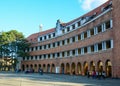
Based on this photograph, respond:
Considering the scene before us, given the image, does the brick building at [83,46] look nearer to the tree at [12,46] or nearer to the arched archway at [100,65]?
the arched archway at [100,65]

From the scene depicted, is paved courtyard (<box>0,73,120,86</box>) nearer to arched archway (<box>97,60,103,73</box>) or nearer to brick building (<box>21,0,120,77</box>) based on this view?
brick building (<box>21,0,120,77</box>)

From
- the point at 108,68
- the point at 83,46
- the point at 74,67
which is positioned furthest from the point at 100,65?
the point at 74,67

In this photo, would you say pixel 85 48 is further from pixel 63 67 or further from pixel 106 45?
pixel 63 67

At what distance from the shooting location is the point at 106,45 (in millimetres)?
46281

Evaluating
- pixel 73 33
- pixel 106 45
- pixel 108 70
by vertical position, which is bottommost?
pixel 108 70

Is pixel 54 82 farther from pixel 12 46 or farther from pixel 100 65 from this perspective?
pixel 12 46

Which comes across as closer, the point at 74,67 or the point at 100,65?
the point at 100,65

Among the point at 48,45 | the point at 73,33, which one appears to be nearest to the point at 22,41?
the point at 48,45

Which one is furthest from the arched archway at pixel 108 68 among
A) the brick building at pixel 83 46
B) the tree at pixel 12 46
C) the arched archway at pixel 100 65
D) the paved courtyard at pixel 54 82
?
the tree at pixel 12 46

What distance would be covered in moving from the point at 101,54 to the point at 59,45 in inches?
1000

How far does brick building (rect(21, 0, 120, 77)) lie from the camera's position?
4388 cm

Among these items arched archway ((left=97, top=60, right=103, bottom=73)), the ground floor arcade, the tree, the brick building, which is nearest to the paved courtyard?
the brick building

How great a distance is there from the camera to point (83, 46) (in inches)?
2242

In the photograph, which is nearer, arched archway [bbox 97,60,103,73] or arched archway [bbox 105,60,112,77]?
arched archway [bbox 105,60,112,77]
